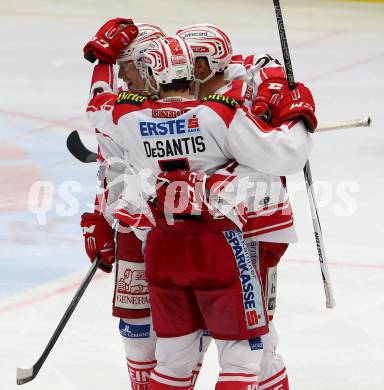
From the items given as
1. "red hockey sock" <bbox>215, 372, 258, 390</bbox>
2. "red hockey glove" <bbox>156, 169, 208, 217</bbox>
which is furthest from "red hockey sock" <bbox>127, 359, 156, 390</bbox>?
"red hockey glove" <bbox>156, 169, 208, 217</bbox>

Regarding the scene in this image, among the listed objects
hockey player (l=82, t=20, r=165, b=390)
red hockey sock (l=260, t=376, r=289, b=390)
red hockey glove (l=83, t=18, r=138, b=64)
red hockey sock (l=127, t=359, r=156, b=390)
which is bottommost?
red hockey sock (l=260, t=376, r=289, b=390)

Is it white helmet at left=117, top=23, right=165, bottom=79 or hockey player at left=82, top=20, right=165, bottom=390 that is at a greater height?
white helmet at left=117, top=23, right=165, bottom=79

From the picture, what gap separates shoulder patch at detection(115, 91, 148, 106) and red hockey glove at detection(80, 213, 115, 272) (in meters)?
0.54

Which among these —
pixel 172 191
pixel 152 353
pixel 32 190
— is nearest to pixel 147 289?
pixel 152 353

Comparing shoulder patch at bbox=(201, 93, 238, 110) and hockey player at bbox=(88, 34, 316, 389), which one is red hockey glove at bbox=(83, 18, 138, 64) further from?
shoulder patch at bbox=(201, 93, 238, 110)

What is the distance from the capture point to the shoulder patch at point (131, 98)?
328cm

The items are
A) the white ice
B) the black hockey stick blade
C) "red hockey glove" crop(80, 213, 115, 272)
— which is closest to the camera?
"red hockey glove" crop(80, 213, 115, 272)

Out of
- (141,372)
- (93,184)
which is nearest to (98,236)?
(141,372)

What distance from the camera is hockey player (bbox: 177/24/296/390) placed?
348 cm

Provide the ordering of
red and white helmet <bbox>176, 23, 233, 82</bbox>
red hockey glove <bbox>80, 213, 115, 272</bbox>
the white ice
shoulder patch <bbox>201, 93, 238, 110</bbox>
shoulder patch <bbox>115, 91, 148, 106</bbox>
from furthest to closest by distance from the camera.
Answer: the white ice < red hockey glove <bbox>80, 213, 115, 272</bbox> < red and white helmet <bbox>176, 23, 233, 82</bbox> < shoulder patch <bbox>115, 91, 148, 106</bbox> < shoulder patch <bbox>201, 93, 238, 110</bbox>

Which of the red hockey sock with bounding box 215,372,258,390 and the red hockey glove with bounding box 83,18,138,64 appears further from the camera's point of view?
the red hockey glove with bounding box 83,18,138,64

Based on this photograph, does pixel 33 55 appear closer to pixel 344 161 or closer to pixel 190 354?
pixel 344 161

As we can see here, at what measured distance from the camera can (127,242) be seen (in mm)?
3711

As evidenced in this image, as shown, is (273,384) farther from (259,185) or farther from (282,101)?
(282,101)
